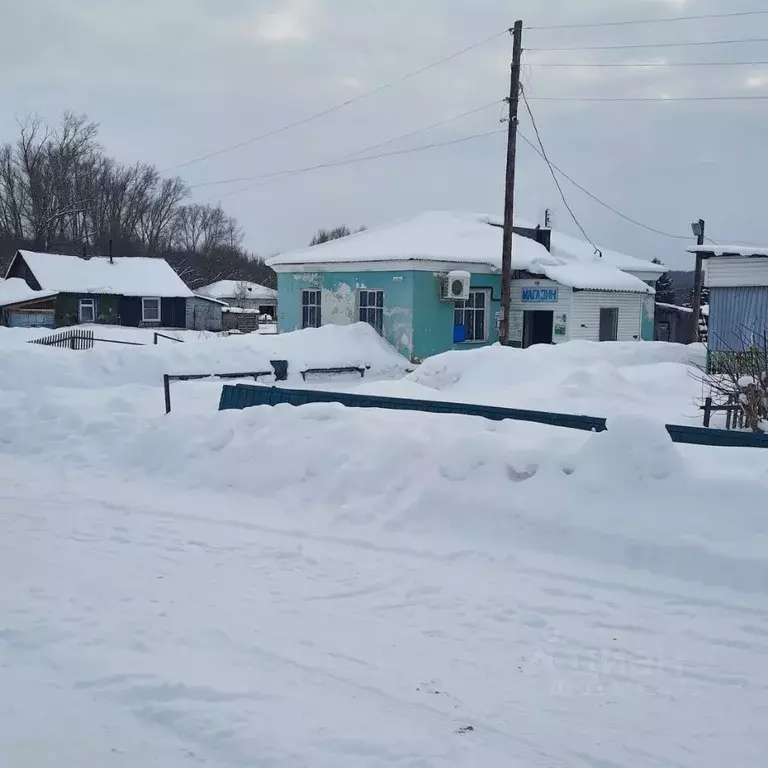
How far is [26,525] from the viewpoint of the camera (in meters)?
6.98

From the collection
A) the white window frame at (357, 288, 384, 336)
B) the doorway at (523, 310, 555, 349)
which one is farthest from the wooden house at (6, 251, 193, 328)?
the doorway at (523, 310, 555, 349)

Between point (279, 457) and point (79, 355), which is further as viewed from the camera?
point (79, 355)

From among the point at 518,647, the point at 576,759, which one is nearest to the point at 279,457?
the point at 518,647

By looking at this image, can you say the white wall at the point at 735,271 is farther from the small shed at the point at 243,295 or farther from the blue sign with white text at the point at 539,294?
the small shed at the point at 243,295

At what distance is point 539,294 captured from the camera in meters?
24.7

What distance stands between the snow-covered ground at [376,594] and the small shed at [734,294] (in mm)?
11319

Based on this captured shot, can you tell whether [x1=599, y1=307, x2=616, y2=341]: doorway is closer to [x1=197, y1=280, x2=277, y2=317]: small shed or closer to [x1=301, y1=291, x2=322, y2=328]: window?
[x1=301, y1=291, x2=322, y2=328]: window

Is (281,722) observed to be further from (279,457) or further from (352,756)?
(279,457)

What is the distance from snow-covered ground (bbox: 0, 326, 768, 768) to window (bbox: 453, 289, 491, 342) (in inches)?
609

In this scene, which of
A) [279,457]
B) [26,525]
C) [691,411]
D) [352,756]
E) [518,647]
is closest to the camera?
[352,756]

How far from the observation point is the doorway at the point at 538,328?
26.2 m

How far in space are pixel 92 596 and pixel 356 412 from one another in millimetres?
4052

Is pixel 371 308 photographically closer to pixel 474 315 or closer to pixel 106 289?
pixel 474 315

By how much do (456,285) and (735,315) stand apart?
8.17 meters
